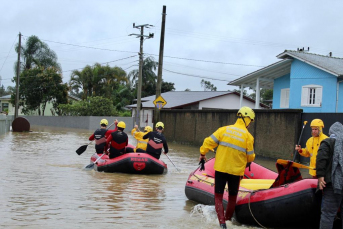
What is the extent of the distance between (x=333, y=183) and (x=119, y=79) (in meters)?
45.9

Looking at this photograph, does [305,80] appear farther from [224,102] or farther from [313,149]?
[313,149]

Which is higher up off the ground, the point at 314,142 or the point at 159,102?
the point at 159,102

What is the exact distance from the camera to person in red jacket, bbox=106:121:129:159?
502 inches

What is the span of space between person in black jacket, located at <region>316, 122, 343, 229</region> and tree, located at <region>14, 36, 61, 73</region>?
5300 cm

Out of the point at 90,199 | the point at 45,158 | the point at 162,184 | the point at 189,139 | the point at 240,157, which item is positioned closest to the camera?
the point at 240,157

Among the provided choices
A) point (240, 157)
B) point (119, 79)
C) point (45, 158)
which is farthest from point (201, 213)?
point (119, 79)

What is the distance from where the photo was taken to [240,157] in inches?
267

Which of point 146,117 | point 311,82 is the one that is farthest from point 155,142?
point 146,117

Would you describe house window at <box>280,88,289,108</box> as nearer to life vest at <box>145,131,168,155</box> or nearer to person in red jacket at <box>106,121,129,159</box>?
life vest at <box>145,131,168,155</box>

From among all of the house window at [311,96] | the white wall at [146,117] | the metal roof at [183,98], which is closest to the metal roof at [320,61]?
the house window at [311,96]

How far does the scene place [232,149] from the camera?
6762 millimetres

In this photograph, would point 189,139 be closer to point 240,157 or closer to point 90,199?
point 90,199

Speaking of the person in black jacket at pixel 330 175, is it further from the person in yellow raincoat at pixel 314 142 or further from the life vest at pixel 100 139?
the life vest at pixel 100 139

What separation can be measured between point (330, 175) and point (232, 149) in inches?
56.1
